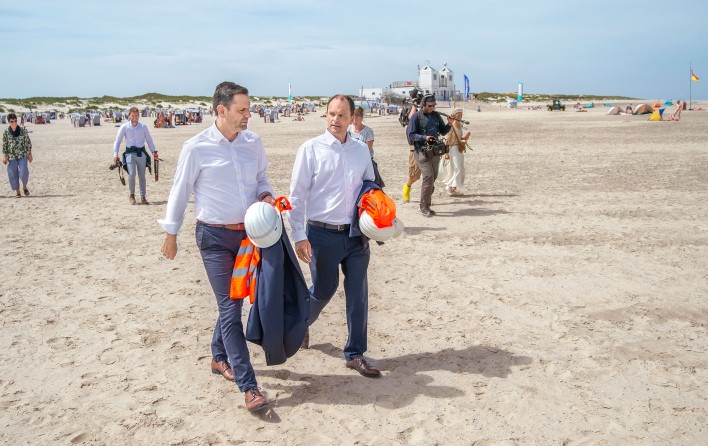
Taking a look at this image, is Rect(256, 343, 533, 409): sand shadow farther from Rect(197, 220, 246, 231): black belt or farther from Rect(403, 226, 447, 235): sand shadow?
Rect(403, 226, 447, 235): sand shadow

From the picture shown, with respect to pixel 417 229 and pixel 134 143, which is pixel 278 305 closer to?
pixel 417 229

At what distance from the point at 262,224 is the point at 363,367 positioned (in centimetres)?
151

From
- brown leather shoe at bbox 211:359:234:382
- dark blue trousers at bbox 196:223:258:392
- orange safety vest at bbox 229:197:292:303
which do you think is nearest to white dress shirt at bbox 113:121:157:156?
brown leather shoe at bbox 211:359:234:382

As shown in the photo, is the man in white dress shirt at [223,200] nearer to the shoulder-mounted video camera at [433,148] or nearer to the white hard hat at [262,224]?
the white hard hat at [262,224]

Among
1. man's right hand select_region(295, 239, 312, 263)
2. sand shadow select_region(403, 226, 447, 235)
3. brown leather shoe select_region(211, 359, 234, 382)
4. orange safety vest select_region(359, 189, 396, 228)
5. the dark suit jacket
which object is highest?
orange safety vest select_region(359, 189, 396, 228)

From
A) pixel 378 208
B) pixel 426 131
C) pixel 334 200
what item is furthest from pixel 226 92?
pixel 426 131

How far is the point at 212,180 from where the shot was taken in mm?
4090

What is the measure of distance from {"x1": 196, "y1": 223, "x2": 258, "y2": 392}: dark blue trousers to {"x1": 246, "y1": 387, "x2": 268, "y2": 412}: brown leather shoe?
4cm

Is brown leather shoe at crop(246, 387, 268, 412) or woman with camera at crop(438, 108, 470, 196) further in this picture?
woman with camera at crop(438, 108, 470, 196)

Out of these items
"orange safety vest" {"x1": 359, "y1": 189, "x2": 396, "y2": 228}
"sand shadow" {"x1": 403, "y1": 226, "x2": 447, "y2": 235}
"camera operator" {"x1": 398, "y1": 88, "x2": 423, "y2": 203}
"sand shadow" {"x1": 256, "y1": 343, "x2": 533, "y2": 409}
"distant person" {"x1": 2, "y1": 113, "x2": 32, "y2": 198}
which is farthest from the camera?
"distant person" {"x1": 2, "y1": 113, "x2": 32, "y2": 198}

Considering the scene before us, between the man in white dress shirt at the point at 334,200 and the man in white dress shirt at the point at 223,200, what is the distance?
1.38 ft

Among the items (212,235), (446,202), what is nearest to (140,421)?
(212,235)

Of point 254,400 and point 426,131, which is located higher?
point 426,131

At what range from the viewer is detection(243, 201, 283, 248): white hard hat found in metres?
3.82
